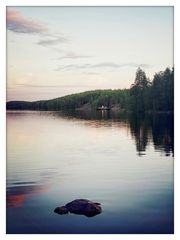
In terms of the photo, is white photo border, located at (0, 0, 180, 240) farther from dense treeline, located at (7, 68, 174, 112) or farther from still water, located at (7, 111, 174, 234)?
dense treeline, located at (7, 68, 174, 112)

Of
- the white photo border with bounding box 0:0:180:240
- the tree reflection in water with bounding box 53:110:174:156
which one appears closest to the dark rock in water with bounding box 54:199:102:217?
the white photo border with bounding box 0:0:180:240

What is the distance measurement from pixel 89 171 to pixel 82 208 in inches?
21.0

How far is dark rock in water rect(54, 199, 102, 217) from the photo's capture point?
555 cm

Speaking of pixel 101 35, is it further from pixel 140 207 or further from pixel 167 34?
pixel 140 207

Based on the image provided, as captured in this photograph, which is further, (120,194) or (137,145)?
(137,145)

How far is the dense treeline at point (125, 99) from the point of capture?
5949mm

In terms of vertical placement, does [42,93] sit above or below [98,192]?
above

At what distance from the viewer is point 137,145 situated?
6180 mm

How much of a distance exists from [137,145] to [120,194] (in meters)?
0.76

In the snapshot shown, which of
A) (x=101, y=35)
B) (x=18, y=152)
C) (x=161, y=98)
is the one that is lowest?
(x=18, y=152)

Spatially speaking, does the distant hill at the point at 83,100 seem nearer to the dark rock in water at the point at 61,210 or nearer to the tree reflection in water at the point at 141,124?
the tree reflection in water at the point at 141,124
